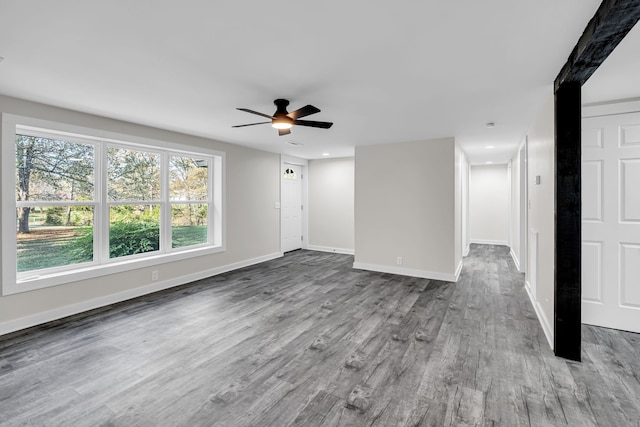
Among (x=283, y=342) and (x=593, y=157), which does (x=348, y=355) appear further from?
(x=593, y=157)

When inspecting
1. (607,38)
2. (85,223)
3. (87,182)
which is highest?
(607,38)

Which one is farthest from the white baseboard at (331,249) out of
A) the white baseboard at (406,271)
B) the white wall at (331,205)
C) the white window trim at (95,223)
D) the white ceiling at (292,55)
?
the white ceiling at (292,55)

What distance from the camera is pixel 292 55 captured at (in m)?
2.11

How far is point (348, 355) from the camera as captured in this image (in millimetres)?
2537

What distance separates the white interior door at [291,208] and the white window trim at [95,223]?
1.95m

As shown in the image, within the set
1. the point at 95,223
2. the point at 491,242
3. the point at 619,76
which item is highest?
the point at 619,76

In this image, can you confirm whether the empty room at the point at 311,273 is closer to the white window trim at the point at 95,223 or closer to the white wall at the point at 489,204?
the white window trim at the point at 95,223

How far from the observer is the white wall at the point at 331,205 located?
7.24 meters

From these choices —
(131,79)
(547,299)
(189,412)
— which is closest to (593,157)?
(547,299)

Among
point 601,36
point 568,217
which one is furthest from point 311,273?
point 601,36

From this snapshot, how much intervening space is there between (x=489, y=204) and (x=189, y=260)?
25.5 feet

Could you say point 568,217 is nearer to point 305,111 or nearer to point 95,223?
point 305,111

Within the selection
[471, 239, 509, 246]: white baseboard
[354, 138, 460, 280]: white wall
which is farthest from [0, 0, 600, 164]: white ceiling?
[471, 239, 509, 246]: white baseboard

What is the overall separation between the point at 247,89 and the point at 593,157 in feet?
11.5
